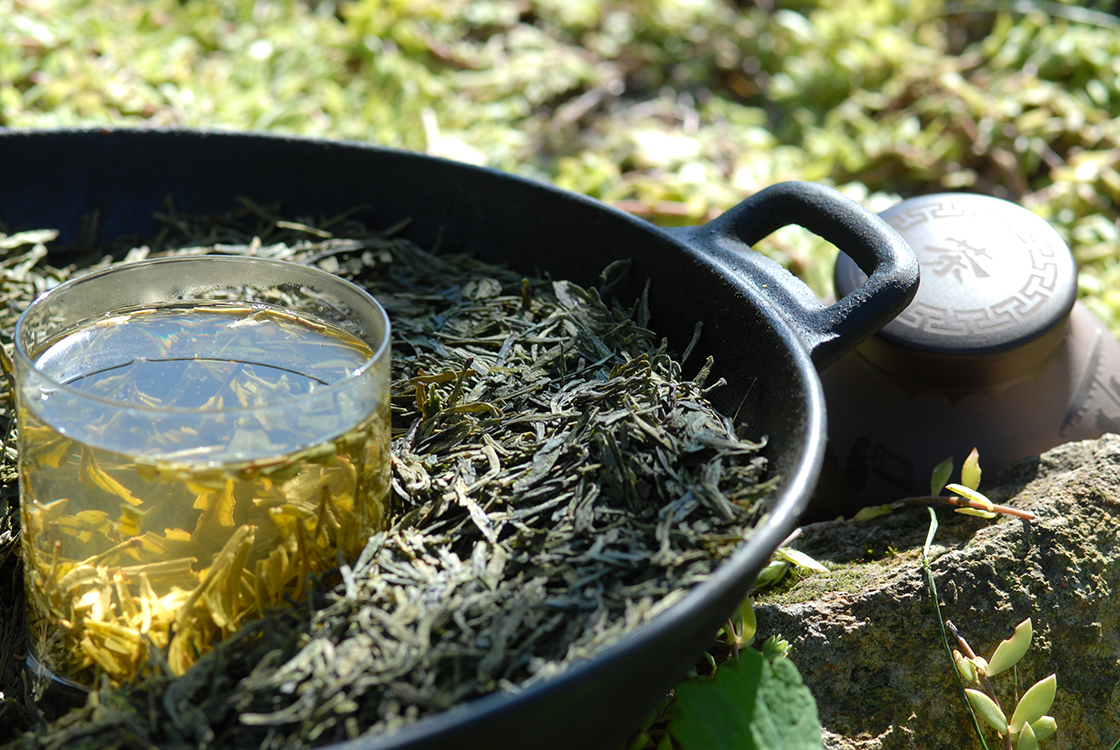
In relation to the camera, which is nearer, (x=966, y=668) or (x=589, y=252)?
(x=966, y=668)

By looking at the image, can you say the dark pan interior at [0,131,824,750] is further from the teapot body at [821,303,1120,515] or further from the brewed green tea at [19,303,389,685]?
the teapot body at [821,303,1120,515]

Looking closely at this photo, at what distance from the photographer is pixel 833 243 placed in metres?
1.21

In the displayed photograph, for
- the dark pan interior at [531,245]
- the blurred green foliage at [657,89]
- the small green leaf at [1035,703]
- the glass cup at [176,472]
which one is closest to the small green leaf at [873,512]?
the small green leaf at [1035,703]

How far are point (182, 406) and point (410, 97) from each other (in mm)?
2281

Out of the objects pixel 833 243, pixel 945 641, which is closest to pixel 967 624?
pixel 945 641

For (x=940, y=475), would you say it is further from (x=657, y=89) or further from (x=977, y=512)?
(x=657, y=89)

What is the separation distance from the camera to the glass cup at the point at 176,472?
0.83 metres

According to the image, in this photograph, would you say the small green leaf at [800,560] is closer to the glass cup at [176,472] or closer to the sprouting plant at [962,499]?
the sprouting plant at [962,499]

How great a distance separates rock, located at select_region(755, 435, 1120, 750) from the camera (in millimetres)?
1233

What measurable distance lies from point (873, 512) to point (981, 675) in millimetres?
303

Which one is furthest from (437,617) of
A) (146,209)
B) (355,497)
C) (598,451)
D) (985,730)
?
(146,209)

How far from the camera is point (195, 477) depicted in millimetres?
828

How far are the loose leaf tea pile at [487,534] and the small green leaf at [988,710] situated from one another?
0.48m

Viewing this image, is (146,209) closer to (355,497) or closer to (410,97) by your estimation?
(355,497)
